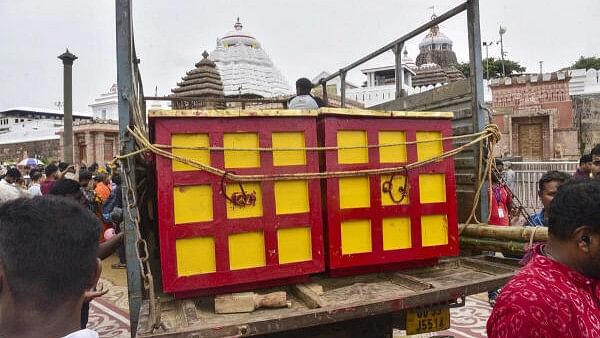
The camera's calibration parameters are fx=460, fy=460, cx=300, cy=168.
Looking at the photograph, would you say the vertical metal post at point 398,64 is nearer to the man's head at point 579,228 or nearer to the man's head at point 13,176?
the man's head at point 579,228

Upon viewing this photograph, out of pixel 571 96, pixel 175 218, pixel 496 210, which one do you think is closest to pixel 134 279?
pixel 175 218

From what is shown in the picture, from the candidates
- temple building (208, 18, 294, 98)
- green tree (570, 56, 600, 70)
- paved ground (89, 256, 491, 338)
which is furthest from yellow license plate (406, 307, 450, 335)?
green tree (570, 56, 600, 70)

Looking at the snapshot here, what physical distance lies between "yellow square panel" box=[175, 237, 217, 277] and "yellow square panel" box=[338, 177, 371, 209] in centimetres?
72

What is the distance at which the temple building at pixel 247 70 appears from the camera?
Answer: 71.2ft

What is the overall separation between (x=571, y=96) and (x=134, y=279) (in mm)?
21935

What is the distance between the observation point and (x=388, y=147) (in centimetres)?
258

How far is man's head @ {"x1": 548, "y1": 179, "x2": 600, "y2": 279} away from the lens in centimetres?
136

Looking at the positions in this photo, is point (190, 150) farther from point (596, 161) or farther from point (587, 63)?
point (587, 63)

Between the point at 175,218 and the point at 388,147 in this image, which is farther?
the point at 388,147

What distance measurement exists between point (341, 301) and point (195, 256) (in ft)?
2.40

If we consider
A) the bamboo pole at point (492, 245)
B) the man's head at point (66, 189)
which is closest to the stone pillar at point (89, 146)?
the man's head at point (66, 189)

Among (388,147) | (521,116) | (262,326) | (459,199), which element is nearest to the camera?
(262,326)

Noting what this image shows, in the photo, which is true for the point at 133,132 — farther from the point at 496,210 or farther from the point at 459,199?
the point at 496,210

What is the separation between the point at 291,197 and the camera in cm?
233
